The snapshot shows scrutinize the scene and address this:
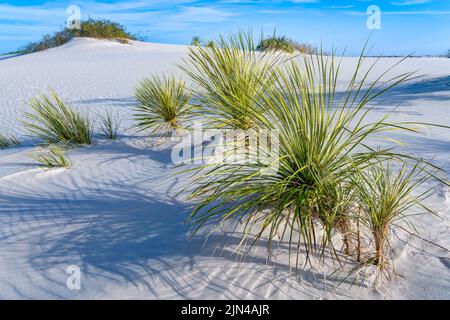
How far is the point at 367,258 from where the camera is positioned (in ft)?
6.27

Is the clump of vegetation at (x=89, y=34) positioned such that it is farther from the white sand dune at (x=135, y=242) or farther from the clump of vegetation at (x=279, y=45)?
the white sand dune at (x=135, y=242)

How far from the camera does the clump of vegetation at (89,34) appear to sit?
68.7ft

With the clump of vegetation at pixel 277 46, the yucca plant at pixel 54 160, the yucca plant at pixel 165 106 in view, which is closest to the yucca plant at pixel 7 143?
the yucca plant at pixel 54 160

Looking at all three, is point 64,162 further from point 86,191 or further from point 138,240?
point 138,240

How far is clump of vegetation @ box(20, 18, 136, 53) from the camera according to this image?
21.0m

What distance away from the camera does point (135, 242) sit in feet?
7.34

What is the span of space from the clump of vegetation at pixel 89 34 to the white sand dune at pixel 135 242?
1809 cm

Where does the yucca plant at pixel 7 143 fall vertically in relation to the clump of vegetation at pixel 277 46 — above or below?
below

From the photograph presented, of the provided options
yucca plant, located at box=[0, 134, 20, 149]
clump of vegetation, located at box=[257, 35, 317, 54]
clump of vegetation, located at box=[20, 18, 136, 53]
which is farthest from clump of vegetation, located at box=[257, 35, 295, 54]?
clump of vegetation, located at box=[20, 18, 136, 53]

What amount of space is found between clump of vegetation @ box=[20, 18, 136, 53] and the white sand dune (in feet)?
59.4

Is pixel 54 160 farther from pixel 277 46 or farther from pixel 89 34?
pixel 89 34

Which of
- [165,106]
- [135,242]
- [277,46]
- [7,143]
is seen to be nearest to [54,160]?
[165,106]

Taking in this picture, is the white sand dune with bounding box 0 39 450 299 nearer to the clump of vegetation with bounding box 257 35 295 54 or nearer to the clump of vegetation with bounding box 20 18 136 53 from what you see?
the clump of vegetation with bounding box 257 35 295 54
